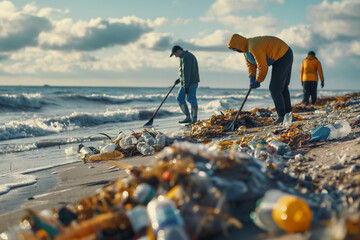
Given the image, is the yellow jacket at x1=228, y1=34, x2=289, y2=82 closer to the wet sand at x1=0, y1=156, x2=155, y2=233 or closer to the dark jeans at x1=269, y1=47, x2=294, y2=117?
the dark jeans at x1=269, y1=47, x2=294, y2=117

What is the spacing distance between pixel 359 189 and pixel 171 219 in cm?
120

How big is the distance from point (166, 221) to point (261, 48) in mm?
4192

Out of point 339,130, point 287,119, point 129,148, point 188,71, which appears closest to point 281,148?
point 339,130

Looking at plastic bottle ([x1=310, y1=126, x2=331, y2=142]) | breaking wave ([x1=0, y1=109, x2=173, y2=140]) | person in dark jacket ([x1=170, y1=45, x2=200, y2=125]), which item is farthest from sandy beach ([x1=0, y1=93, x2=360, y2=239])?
breaking wave ([x1=0, y1=109, x2=173, y2=140])

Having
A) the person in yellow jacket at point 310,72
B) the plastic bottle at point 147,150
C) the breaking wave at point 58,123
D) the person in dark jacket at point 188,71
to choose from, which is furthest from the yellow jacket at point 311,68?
the plastic bottle at point 147,150

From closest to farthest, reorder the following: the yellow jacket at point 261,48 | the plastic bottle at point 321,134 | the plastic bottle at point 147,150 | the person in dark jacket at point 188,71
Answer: the plastic bottle at point 321,134
the plastic bottle at point 147,150
the yellow jacket at point 261,48
the person in dark jacket at point 188,71

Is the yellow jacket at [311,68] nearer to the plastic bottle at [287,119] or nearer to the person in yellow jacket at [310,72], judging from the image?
the person in yellow jacket at [310,72]

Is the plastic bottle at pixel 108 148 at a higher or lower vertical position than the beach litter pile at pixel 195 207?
lower

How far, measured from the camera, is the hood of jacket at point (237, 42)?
494 cm

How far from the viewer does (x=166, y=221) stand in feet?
4.06

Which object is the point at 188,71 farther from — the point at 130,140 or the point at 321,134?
the point at 321,134

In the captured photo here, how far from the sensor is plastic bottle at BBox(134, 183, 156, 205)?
1.47 meters

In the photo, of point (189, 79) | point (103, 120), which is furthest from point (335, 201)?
point (103, 120)

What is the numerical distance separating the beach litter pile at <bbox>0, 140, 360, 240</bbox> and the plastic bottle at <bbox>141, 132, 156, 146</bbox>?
8.64 ft
